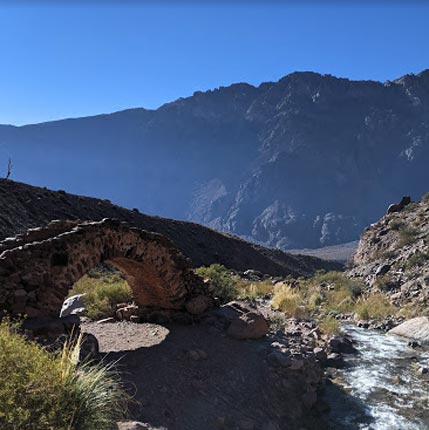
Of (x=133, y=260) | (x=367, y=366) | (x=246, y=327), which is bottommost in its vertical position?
(x=367, y=366)

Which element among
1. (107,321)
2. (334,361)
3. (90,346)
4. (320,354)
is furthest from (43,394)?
(334,361)

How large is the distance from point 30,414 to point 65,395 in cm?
48

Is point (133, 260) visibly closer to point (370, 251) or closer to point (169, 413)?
point (169, 413)

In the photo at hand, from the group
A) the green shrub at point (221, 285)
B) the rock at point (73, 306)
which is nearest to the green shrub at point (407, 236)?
the green shrub at point (221, 285)

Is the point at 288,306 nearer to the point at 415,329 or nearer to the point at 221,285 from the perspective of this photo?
the point at 221,285

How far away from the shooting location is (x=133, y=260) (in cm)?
1118

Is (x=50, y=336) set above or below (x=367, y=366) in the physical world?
above

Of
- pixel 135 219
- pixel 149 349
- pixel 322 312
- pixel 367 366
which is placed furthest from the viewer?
pixel 135 219

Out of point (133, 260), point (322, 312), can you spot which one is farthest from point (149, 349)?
point (322, 312)

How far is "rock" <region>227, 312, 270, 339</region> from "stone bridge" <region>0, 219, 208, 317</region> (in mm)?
1408

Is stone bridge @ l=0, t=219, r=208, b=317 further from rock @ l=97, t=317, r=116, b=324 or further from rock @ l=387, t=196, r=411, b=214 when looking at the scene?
rock @ l=387, t=196, r=411, b=214

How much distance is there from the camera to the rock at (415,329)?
52.2ft

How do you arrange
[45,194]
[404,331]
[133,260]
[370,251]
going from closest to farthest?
A: [133,260] < [404,331] < [370,251] < [45,194]

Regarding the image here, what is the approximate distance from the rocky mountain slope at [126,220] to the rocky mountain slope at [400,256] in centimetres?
1773
